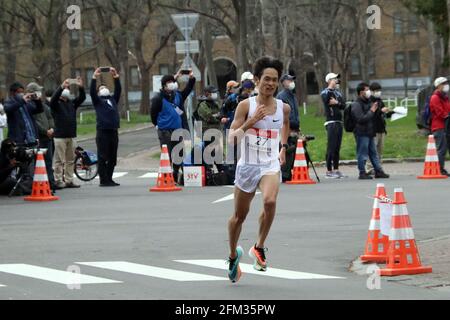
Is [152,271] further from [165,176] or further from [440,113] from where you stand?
[440,113]

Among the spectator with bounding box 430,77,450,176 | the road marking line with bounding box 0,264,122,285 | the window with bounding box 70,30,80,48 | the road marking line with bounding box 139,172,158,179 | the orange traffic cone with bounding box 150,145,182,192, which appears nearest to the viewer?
the road marking line with bounding box 0,264,122,285

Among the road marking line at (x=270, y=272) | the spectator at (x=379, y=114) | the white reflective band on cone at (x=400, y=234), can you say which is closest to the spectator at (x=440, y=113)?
the spectator at (x=379, y=114)

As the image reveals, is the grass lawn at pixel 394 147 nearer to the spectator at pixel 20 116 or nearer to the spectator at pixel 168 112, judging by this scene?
the spectator at pixel 168 112

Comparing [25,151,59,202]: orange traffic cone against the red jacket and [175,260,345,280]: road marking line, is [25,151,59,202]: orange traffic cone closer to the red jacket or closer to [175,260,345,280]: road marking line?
the red jacket

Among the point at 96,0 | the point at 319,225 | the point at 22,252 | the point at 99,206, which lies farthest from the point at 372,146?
the point at 96,0

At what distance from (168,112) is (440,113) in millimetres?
5479

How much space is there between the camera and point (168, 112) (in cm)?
2344

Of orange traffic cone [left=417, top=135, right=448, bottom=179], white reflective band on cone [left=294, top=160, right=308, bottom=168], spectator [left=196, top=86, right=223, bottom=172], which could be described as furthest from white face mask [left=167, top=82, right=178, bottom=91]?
orange traffic cone [left=417, top=135, right=448, bottom=179]

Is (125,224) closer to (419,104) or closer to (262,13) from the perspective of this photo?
(419,104)

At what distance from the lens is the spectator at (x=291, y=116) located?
880 inches

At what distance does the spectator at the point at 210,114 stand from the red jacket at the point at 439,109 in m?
4.37

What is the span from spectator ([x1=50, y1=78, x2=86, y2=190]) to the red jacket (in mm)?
7016

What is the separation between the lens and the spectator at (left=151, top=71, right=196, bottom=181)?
2344 cm

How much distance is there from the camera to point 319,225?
617 inches
